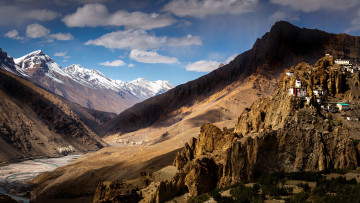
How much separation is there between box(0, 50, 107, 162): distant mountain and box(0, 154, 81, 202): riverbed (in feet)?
18.2

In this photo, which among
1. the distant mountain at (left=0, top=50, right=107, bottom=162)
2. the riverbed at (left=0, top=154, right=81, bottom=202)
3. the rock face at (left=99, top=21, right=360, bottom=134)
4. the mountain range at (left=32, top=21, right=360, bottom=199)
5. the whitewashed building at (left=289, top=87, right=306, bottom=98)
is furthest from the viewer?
the rock face at (left=99, top=21, right=360, bottom=134)

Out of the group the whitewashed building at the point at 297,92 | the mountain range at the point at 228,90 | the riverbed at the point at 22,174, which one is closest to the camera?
the whitewashed building at the point at 297,92

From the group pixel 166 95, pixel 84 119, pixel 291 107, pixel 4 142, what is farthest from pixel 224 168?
pixel 84 119

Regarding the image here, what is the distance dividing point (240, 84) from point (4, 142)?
9228 centimetres

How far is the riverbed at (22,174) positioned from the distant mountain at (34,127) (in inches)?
218

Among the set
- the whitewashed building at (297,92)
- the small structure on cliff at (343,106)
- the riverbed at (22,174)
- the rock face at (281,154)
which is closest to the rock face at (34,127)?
the riverbed at (22,174)

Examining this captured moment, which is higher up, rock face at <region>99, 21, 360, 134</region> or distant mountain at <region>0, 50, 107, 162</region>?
rock face at <region>99, 21, 360, 134</region>

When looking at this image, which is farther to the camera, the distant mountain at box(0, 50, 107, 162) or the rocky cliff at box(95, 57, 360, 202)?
the distant mountain at box(0, 50, 107, 162)

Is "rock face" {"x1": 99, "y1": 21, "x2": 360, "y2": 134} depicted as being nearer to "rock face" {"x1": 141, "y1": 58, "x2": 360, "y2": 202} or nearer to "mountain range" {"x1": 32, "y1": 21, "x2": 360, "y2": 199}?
"mountain range" {"x1": 32, "y1": 21, "x2": 360, "y2": 199}

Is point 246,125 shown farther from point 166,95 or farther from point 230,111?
point 166,95

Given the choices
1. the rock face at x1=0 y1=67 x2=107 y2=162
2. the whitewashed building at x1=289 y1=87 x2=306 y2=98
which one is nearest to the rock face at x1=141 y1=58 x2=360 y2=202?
the whitewashed building at x1=289 y1=87 x2=306 y2=98

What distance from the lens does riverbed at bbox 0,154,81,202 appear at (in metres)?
53.5

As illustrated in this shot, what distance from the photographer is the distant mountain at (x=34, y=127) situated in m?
90.9

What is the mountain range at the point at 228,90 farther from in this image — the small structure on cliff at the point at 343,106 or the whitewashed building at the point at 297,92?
the small structure on cliff at the point at 343,106
